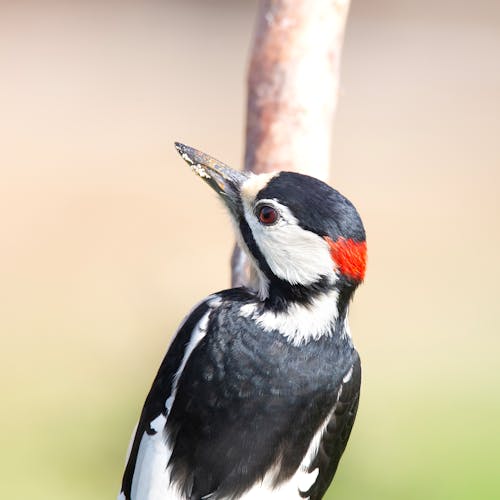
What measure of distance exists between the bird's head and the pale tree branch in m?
0.23

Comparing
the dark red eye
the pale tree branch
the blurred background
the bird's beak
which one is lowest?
the blurred background

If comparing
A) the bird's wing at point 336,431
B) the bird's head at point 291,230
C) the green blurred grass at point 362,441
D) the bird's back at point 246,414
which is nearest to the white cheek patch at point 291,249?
the bird's head at point 291,230

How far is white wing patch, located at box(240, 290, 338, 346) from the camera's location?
127 inches

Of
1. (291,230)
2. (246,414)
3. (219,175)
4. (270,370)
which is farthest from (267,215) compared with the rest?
(246,414)

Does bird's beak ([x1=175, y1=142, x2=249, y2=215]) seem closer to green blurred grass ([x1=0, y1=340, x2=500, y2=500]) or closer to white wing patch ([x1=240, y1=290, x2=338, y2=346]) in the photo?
white wing patch ([x1=240, y1=290, x2=338, y2=346])

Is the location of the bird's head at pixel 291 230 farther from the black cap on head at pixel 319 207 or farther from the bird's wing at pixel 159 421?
the bird's wing at pixel 159 421

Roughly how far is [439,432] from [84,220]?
289 centimetres

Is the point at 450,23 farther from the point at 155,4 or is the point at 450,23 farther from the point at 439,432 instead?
the point at 439,432

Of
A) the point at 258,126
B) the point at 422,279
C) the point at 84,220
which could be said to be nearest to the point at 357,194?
the point at 422,279

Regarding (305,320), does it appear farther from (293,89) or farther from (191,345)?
(293,89)

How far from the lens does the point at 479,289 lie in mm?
7707

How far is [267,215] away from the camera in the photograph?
3195 millimetres

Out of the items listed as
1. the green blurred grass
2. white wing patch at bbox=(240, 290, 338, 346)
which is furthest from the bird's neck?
the green blurred grass

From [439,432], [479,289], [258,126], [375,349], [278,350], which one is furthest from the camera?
[479,289]
